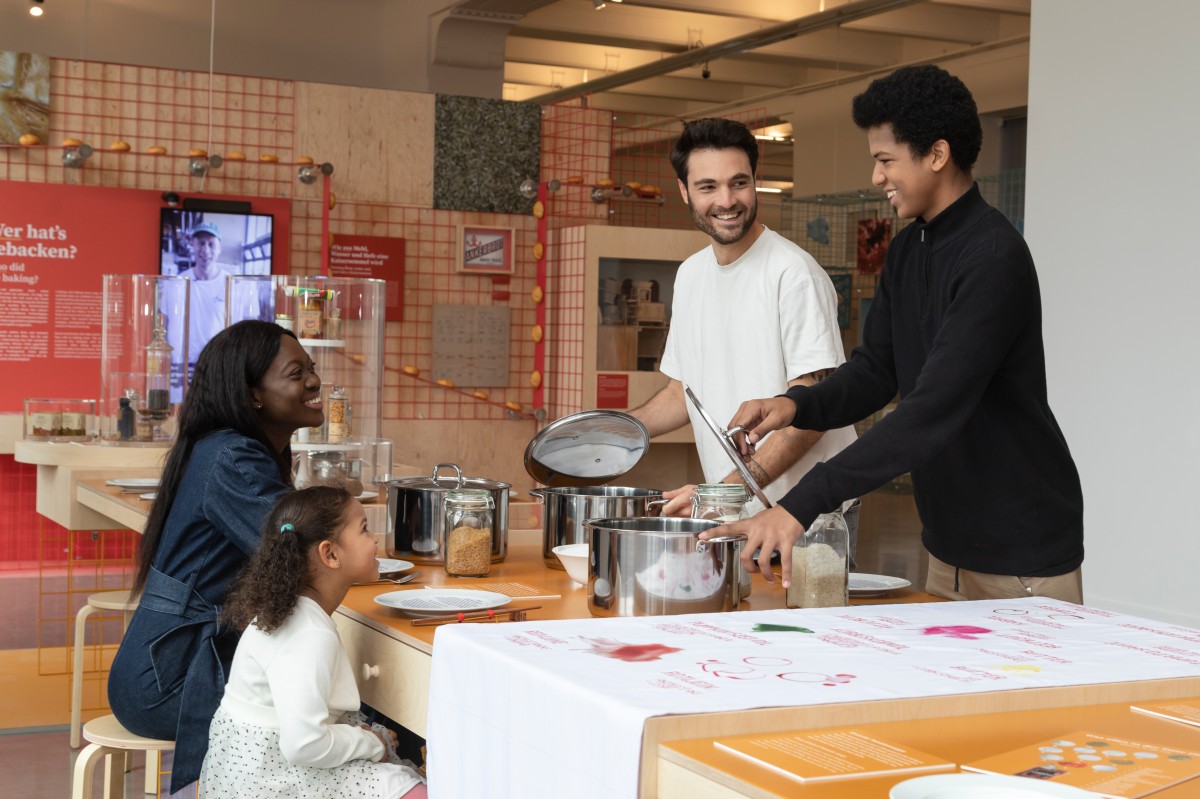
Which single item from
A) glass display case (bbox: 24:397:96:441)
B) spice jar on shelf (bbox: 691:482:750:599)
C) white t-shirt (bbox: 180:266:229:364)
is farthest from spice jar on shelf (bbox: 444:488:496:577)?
white t-shirt (bbox: 180:266:229:364)

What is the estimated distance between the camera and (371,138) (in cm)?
701

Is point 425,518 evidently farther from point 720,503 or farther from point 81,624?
point 81,624

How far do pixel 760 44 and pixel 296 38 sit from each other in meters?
3.67

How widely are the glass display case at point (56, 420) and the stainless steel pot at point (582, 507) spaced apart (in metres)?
3.25

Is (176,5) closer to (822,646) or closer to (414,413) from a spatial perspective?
(414,413)

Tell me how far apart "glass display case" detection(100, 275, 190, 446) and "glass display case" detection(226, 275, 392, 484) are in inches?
44.9

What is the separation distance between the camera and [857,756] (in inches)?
45.5

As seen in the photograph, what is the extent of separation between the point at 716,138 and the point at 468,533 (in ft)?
3.62

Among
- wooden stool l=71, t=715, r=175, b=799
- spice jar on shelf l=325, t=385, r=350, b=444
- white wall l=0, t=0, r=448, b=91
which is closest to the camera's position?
wooden stool l=71, t=715, r=175, b=799

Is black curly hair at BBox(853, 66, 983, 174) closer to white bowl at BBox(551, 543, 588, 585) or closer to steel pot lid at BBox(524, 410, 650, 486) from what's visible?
steel pot lid at BBox(524, 410, 650, 486)

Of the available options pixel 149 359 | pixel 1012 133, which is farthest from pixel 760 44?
pixel 149 359

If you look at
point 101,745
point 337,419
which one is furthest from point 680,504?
point 337,419

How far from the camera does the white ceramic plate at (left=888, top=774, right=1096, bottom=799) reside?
103 cm

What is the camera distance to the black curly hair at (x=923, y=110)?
7.17ft
